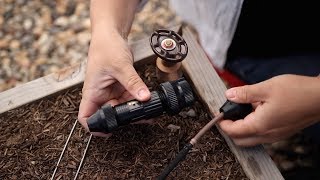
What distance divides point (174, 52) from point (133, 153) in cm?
30

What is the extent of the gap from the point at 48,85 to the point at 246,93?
0.58m

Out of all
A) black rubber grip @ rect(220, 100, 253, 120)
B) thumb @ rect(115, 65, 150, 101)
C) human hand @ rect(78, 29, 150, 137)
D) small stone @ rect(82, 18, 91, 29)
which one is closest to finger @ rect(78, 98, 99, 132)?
human hand @ rect(78, 29, 150, 137)

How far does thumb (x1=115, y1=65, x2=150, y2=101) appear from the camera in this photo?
101 centimetres

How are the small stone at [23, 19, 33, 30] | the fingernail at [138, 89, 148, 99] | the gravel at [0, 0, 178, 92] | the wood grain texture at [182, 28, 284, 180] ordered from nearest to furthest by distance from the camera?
the fingernail at [138, 89, 148, 99]
the wood grain texture at [182, 28, 284, 180]
the gravel at [0, 0, 178, 92]
the small stone at [23, 19, 33, 30]

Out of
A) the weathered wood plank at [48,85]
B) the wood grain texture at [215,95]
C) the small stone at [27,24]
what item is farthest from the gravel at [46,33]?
the wood grain texture at [215,95]

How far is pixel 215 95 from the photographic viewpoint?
1212 millimetres

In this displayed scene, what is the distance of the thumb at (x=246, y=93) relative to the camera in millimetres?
1047

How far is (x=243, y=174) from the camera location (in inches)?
44.4

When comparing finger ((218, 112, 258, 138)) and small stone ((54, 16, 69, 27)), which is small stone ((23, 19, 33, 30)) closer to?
small stone ((54, 16, 69, 27))

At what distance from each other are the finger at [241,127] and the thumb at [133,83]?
0.75 ft

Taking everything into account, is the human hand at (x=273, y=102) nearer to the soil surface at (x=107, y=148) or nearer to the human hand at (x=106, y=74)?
→ the soil surface at (x=107, y=148)

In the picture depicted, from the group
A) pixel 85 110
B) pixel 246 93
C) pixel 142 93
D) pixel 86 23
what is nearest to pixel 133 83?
pixel 142 93

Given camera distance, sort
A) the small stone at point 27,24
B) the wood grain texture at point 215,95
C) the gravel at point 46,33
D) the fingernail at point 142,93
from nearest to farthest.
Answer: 1. the fingernail at point 142,93
2. the wood grain texture at point 215,95
3. the gravel at point 46,33
4. the small stone at point 27,24

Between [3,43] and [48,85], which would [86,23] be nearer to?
[3,43]
